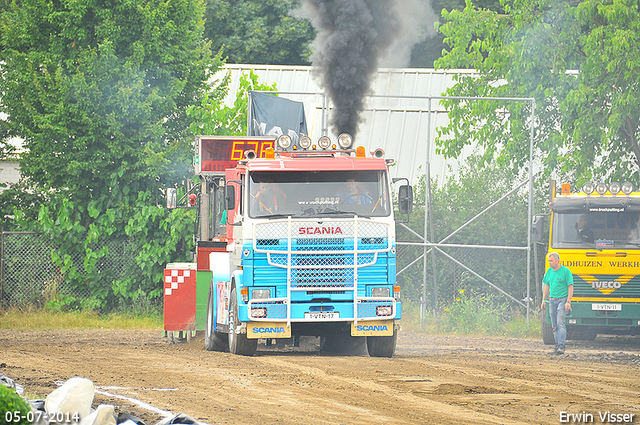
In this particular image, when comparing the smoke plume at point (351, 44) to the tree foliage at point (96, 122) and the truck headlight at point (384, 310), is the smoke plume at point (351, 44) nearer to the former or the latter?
the tree foliage at point (96, 122)

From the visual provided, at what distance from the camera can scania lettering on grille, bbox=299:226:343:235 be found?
13445 millimetres

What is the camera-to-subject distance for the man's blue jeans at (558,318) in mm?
16375

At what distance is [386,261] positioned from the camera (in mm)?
13766

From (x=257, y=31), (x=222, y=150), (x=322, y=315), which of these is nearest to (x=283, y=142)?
(x=222, y=150)

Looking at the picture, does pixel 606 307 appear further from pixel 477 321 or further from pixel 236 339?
pixel 236 339

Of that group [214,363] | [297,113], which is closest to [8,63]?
[297,113]

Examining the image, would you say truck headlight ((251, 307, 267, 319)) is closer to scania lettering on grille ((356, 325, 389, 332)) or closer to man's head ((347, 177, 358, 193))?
scania lettering on grille ((356, 325, 389, 332))

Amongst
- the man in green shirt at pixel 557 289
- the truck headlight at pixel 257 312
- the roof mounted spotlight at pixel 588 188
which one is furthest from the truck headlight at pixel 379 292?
the roof mounted spotlight at pixel 588 188

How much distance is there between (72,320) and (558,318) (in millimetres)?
11181

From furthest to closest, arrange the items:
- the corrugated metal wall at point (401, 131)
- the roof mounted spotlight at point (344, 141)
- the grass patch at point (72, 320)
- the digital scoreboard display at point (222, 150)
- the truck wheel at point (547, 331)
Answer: the corrugated metal wall at point (401, 131) < the grass patch at point (72, 320) < the truck wheel at point (547, 331) < the digital scoreboard display at point (222, 150) < the roof mounted spotlight at point (344, 141)

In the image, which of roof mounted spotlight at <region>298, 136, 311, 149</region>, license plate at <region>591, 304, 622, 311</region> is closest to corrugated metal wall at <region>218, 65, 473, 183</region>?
license plate at <region>591, 304, 622, 311</region>

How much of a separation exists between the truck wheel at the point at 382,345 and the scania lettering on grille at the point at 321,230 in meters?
1.91

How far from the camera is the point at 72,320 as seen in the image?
2147 cm

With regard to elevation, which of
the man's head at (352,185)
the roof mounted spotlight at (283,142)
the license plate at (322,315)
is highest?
the roof mounted spotlight at (283,142)
